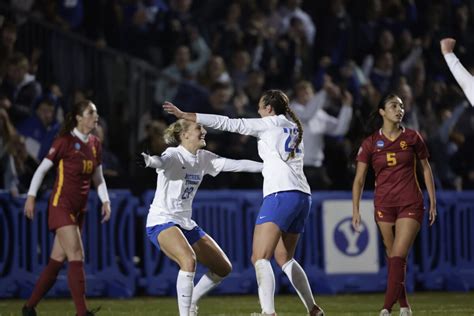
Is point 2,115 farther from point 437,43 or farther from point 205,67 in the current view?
point 437,43

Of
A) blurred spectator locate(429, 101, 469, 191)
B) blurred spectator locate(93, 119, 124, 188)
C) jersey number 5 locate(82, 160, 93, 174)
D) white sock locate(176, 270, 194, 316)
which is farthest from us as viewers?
blurred spectator locate(429, 101, 469, 191)

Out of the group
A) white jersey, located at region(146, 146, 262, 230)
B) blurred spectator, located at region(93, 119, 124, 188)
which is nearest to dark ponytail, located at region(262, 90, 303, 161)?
white jersey, located at region(146, 146, 262, 230)

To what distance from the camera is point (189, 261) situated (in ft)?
30.6

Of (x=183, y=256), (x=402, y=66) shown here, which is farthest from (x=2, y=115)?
(x=402, y=66)

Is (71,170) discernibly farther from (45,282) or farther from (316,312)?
(316,312)

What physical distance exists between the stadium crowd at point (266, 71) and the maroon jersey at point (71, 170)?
11.9ft

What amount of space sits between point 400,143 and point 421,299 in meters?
3.80

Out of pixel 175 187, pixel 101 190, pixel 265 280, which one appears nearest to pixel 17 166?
pixel 101 190

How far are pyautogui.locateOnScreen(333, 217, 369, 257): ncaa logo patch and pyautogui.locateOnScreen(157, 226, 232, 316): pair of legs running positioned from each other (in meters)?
4.94

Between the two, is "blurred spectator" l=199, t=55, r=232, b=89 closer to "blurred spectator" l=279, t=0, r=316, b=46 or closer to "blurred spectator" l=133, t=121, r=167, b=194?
"blurred spectator" l=279, t=0, r=316, b=46

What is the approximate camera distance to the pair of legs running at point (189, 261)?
30.5ft

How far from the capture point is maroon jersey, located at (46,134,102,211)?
33.6 feet

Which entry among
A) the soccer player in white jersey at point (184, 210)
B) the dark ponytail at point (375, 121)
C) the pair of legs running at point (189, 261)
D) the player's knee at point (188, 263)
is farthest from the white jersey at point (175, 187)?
the dark ponytail at point (375, 121)

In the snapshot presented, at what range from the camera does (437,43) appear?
19719 millimetres
